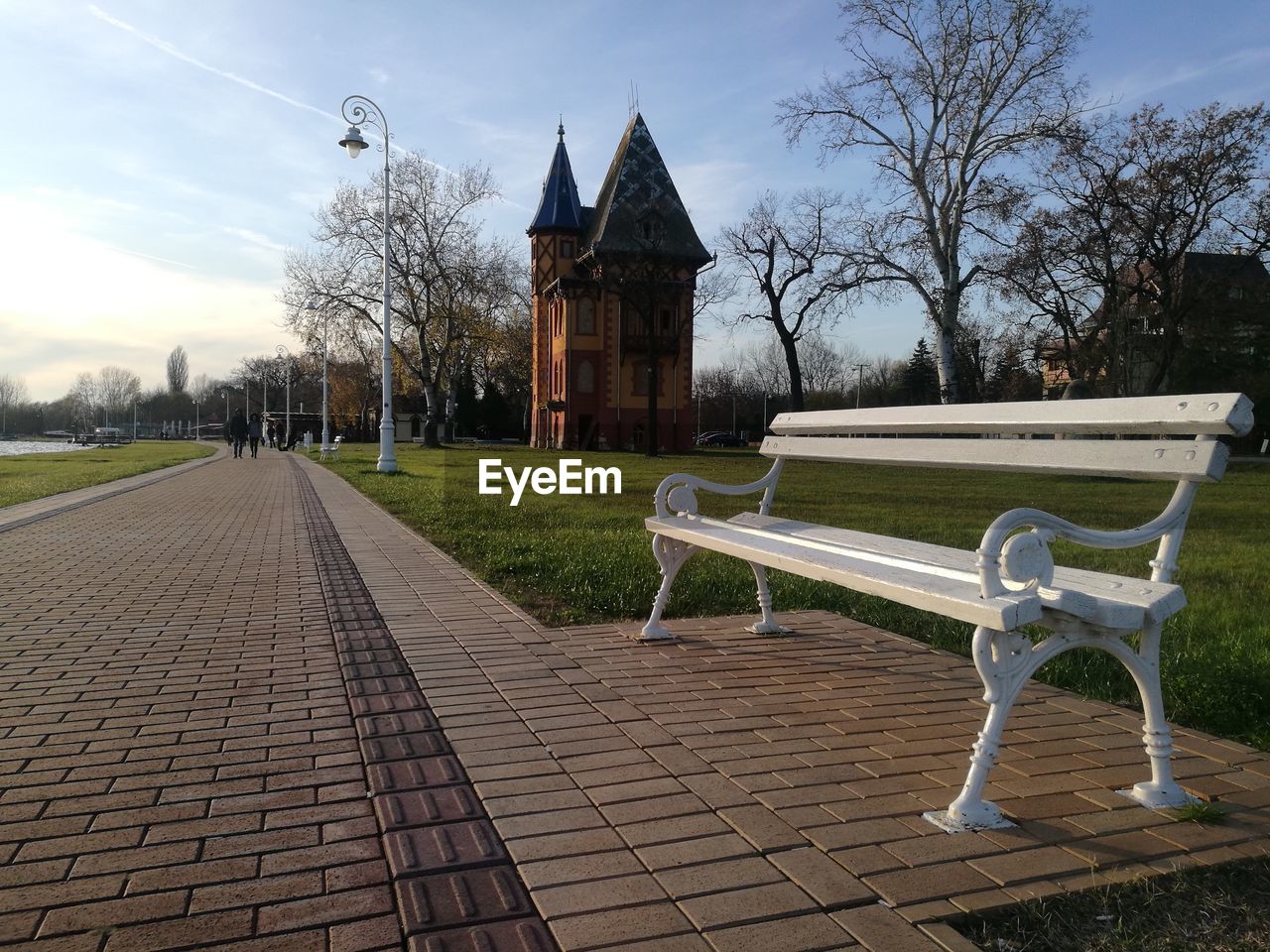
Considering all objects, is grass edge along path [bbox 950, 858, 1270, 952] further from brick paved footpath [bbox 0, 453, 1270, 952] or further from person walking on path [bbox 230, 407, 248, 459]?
person walking on path [bbox 230, 407, 248, 459]

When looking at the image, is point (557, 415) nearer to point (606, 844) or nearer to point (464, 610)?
point (464, 610)

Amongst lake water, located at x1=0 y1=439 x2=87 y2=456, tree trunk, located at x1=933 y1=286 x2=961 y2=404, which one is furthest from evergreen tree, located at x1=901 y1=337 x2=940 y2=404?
lake water, located at x1=0 y1=439 x2=87 y2=456

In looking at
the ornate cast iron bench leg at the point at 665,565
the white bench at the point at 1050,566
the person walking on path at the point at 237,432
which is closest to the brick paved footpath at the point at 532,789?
the ornate cast iron bench leg at the point at 665,565

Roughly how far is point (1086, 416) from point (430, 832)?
8.58ft

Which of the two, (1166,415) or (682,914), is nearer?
(682,914)

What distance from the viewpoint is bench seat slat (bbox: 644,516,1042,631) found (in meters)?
2.78

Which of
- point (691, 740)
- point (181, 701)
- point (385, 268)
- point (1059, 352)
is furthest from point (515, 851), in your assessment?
point (1059, 352)

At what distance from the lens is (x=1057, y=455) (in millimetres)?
3520

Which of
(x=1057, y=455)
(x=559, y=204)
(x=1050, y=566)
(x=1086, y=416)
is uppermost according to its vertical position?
(x=559, y=204)

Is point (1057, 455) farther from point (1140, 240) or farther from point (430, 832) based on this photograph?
point (1140, 240)

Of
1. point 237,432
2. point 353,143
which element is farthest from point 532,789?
point 237,432

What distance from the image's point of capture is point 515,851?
2703 millimetres

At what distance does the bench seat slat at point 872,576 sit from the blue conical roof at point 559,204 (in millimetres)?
50931

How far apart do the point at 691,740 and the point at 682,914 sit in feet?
4.33
